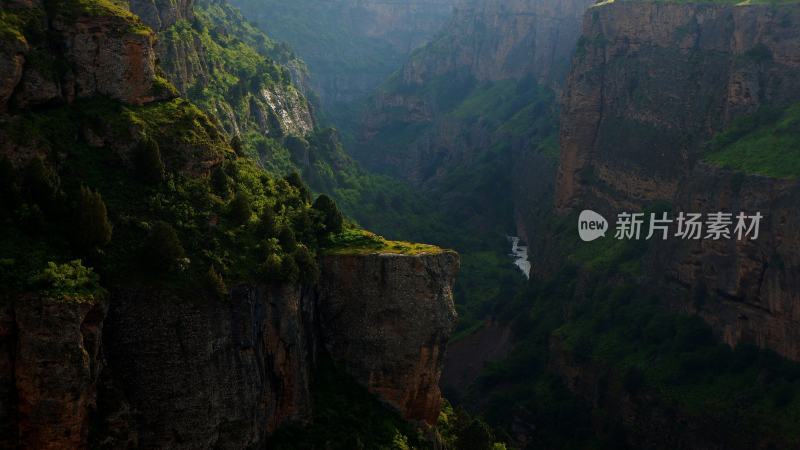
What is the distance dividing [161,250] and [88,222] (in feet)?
10.6

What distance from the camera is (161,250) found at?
141 ft

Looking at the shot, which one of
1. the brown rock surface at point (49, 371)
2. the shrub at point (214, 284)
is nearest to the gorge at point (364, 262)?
the brown rock surface at point (49, 371)

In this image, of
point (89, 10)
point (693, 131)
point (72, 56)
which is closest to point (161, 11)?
point (89, 10)

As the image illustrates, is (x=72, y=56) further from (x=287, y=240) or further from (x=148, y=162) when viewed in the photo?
(x=287, y=240)

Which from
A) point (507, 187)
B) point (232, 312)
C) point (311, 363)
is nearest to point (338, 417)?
point (311, 363)

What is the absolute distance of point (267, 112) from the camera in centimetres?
12781

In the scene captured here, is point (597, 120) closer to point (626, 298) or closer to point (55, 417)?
point (626, 298)

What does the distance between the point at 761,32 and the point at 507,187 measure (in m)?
75.1

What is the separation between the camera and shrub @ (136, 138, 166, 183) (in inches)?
1854

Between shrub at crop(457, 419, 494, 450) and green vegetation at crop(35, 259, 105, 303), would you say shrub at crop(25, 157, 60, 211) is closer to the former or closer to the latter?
green vegetation at crop(35, 259, 105, 303)

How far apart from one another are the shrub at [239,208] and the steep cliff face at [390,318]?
225 inches

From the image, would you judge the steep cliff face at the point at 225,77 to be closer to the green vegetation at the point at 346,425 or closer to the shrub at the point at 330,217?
the shrub at the point at 330,217

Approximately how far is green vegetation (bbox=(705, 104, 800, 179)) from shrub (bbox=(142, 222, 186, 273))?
56341 millimetres

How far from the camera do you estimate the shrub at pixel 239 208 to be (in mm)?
50469
